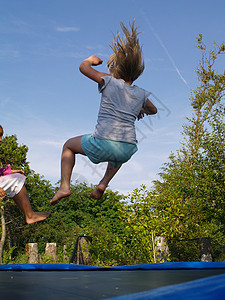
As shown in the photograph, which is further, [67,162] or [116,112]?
[67,162]

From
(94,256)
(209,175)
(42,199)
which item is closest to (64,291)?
(94,256)

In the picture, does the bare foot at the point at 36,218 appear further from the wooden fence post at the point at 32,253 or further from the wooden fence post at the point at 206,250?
the wooden fence post at the point at 32,253

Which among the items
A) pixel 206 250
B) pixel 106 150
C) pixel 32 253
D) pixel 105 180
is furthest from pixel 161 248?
pixel 106 150

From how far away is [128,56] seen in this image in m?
1.83

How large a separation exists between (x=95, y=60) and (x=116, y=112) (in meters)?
0.35

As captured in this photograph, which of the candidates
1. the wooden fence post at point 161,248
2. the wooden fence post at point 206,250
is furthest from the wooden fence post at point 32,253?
the wooden fence post at point 206,250

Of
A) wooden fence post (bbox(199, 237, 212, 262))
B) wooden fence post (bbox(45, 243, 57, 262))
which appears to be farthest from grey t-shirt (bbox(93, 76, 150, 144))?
wooden fence post (bbox(45, 243, 57, 262))

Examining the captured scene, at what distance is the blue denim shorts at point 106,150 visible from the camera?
5.81ft

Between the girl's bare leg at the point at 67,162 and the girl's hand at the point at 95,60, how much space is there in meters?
0.43

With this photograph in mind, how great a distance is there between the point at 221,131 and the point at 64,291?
276 inches

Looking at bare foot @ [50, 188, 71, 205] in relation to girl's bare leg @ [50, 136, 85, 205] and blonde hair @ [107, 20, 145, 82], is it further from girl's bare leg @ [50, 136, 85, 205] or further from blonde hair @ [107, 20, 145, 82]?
blonde hair @ [107, 20, 145, 82]

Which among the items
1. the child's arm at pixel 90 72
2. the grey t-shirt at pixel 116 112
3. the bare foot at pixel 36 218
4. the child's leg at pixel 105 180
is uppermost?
the child's arm at pixel 90 72

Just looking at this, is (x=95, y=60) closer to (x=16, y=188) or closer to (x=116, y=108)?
(x=116, y=108)

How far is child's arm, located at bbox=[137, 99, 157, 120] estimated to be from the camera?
201cm
